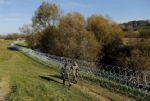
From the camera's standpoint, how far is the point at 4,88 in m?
27.9

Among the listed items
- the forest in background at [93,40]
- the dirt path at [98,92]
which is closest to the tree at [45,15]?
the forest in background at [93,40]

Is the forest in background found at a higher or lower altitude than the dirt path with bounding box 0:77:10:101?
higher

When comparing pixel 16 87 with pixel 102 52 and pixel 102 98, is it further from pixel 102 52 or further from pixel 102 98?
pixel 102 52

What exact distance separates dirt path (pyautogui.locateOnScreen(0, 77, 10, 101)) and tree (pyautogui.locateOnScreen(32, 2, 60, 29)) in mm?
63225

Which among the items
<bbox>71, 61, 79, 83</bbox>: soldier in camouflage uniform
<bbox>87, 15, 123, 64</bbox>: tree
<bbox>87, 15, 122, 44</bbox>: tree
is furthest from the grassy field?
<bbox>87, 15, 122, 44</bbox>: tree

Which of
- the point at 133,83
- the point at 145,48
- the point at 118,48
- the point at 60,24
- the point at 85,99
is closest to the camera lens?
the point at 85,99

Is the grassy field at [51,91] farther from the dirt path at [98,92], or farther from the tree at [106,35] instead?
the tree at [106,35]

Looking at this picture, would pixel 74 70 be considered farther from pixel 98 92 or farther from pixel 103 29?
pixel 103 29

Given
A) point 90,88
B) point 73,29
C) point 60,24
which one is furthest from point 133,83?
point 60,24

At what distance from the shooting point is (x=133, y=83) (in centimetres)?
3256

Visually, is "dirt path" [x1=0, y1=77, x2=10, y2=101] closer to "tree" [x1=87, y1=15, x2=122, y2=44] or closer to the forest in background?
the forest in background

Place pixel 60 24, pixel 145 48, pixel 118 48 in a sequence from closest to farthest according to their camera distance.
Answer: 1. pixel 145 48
2. pixel 118 48
3. pixel 60 24

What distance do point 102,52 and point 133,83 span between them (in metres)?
48.6

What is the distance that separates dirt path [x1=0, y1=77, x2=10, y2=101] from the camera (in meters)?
24.7
